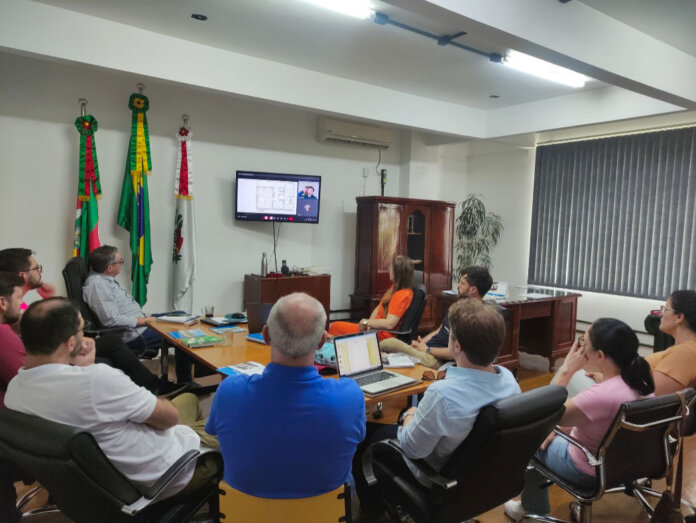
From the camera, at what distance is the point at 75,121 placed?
4.41 metres

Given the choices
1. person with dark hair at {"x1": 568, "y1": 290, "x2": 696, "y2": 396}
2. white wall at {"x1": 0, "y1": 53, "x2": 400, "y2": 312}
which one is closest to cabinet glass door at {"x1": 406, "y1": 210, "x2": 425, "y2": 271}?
white wall at {"x1": 0, "y1": 53, "x2": 400, "y2": 312}

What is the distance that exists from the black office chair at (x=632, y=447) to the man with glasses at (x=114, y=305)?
9.62ft

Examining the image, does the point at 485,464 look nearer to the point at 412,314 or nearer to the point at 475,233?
the point at 412,314

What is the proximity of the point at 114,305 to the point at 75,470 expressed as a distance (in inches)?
96.5

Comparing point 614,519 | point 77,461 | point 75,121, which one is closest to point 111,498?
point 77,461

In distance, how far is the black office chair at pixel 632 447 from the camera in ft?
5.81

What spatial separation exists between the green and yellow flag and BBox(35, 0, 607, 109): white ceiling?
3.14 ft

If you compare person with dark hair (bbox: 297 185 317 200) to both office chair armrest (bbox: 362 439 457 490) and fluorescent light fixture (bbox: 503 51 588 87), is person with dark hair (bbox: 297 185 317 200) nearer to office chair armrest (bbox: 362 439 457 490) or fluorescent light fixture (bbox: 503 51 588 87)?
fluorescent light fixture (bbox: 503 51 588 87)

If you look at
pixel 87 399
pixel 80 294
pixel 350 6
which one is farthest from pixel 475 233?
pixel 87 399

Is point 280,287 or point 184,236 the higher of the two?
point 184,236

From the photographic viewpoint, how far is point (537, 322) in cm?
514

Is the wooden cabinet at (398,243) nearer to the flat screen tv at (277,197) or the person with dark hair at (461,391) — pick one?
the flat screen tv at (277,197)

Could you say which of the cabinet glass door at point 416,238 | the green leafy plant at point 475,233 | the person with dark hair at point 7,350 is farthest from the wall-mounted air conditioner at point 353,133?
the person with dark hair at point 7,350

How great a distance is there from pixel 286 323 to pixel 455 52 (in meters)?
3.51
